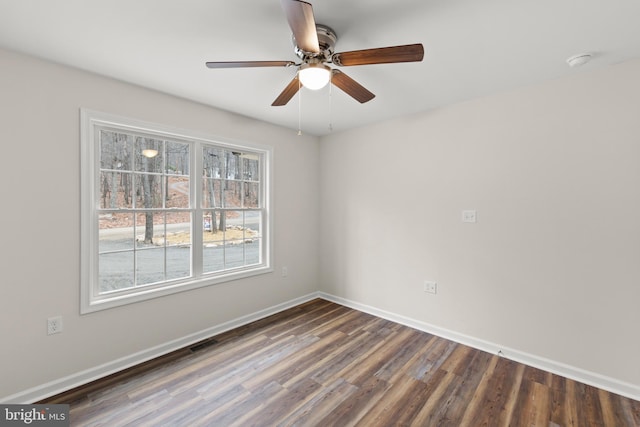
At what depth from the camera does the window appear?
7.84 feet

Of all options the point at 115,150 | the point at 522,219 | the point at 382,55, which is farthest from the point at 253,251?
the point at 522,219

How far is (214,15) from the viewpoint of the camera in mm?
1631

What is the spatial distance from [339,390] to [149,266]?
207cm

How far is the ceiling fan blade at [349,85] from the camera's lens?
6.12ft

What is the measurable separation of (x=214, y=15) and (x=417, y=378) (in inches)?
116

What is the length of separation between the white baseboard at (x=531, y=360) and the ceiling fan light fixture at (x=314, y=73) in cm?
281

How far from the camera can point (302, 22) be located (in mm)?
1328

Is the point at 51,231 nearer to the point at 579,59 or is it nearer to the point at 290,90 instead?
the point at 290,90

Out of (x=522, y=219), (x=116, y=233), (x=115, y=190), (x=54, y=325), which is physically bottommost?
(x=54, y=325)

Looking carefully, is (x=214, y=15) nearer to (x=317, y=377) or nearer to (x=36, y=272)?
(x=36, y=272)

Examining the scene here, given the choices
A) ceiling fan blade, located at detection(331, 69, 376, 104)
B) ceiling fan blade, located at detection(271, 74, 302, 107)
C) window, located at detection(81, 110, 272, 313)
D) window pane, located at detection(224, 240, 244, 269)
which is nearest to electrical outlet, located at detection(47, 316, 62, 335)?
window, located at detection(81, 110, 272, 313)

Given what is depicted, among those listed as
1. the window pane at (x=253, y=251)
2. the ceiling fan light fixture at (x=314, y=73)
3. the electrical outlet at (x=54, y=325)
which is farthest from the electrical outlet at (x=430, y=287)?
the electrical outlet at (x=54, y=325)

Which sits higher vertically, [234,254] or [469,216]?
[469,216]

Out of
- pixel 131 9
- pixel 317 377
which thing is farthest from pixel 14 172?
pixel 317 377
